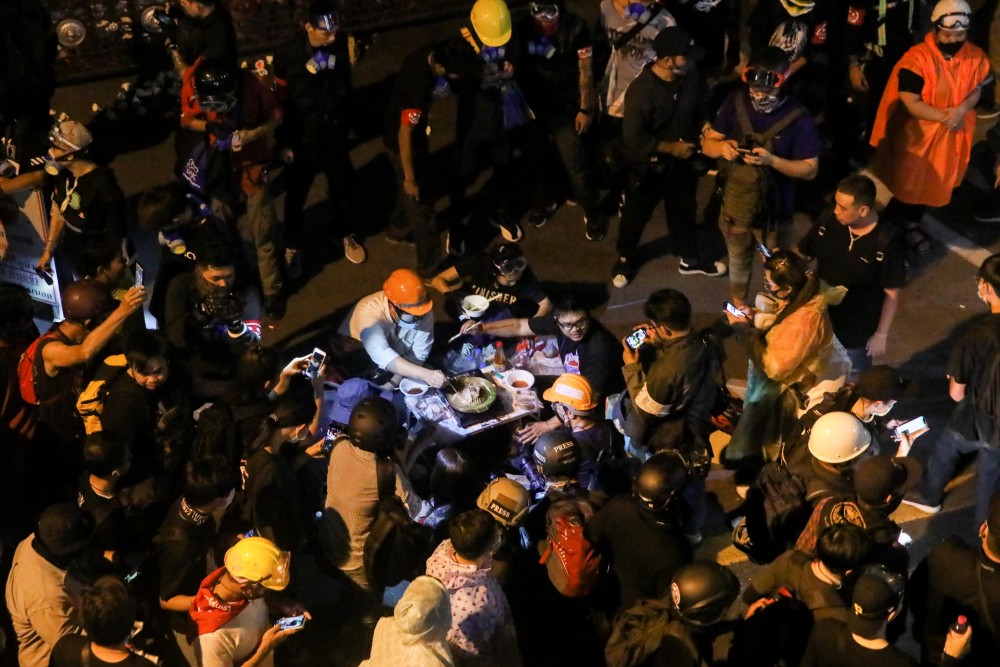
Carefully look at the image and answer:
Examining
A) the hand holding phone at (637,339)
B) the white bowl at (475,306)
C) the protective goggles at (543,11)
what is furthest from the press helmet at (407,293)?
the protective goggles at (543,11)

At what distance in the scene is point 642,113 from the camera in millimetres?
8562

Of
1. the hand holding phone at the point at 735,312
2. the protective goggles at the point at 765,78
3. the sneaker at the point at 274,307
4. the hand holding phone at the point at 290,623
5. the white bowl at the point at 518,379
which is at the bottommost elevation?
the sneaker at the point at 274,307

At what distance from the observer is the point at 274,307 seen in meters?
9.20

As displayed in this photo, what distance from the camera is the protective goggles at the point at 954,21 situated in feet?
27.0

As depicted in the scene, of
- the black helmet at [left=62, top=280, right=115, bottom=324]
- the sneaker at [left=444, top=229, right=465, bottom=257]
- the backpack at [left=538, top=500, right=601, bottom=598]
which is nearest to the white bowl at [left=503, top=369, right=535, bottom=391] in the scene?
the backpack at [left=538, top=500, right=601, bottom=598]

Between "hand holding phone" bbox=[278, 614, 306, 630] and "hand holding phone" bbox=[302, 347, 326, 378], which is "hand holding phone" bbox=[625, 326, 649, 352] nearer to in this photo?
"hand holding phone" bbox=[302, 347, 326, 378]

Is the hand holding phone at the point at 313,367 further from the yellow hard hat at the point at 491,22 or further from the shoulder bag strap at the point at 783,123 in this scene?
the shoulder bag strap at the point at 783,123

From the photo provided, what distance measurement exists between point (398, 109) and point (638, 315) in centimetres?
243

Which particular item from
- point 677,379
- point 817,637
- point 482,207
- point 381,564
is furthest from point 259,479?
point 482,207

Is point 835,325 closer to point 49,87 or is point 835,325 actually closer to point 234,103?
point 234,103

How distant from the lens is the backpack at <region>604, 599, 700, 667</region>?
526 centimetres

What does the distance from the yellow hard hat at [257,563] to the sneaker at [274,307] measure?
3.86m

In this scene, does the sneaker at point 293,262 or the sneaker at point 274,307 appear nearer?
the sneaker at point 274,307

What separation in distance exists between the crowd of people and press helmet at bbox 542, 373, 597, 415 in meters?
0.06
